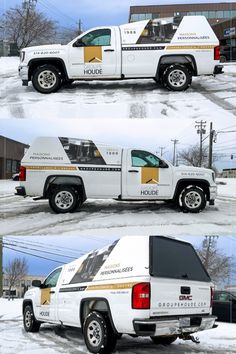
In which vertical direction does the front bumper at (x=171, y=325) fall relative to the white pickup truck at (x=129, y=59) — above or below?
below

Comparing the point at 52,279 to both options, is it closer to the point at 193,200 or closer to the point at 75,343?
the point at 75,343

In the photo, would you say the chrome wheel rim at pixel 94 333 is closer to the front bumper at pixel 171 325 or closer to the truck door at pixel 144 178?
the front bumper at pixel 171 325

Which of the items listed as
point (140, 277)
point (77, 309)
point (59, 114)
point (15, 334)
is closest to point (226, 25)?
point (59, 114)

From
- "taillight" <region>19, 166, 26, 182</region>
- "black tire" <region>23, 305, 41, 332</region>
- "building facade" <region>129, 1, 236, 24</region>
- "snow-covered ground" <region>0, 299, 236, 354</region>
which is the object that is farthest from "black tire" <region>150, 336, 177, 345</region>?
"building facade" <region>129, 1, 236, 24</region>

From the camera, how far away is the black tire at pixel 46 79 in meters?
7.29

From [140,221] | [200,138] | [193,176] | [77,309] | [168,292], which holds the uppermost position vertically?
[200,138]

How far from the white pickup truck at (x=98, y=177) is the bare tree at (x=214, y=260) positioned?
655 mm

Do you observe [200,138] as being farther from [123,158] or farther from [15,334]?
[15,334]

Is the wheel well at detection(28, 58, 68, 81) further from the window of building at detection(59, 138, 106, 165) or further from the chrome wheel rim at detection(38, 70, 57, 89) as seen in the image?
the window of building at detection(59, 138, 106, 165)

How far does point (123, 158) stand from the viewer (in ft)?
24.0

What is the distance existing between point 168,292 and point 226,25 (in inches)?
144

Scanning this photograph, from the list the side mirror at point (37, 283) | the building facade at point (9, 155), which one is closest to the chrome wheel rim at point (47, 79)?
the building facade at point (9, 155)

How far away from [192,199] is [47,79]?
303 centimetres

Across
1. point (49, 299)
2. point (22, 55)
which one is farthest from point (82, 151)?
point (49, 299)
